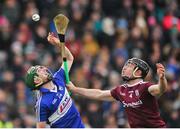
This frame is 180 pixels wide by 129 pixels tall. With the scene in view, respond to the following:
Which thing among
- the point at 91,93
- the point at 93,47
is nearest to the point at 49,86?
the point at 91,93

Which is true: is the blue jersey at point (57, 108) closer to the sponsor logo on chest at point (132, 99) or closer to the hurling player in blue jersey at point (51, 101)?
the hurling player in blue jersey at point (51, 101)

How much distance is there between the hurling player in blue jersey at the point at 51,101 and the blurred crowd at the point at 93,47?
4.57 m

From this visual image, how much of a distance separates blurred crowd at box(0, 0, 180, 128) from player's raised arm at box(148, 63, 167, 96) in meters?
5.30

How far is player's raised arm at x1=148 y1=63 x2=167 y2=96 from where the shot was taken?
36.3 ft

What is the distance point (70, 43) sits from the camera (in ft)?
62.8

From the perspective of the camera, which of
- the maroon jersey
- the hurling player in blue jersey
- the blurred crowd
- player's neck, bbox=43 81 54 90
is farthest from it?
the blurred crowd

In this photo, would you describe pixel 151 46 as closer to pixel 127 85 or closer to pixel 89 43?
pixel 89 43

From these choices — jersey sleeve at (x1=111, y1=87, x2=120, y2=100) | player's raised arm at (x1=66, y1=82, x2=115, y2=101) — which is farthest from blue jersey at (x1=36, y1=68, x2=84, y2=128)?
jersey sleeve at (x1=111, y1=87, x2=120, y2=100)

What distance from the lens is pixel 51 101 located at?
11.9m

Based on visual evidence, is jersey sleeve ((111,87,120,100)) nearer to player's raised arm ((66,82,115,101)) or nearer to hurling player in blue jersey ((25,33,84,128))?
player's raised arm ((66,82,115,101))

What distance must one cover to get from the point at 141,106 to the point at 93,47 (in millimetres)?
7703

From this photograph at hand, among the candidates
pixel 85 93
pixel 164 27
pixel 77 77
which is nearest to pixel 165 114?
pixel 77 77

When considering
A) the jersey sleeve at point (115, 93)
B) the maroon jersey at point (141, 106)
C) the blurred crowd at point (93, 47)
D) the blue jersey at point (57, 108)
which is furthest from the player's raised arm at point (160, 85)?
the blurred crowd at point (93, 47)

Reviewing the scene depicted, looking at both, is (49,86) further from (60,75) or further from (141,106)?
(141,106)
